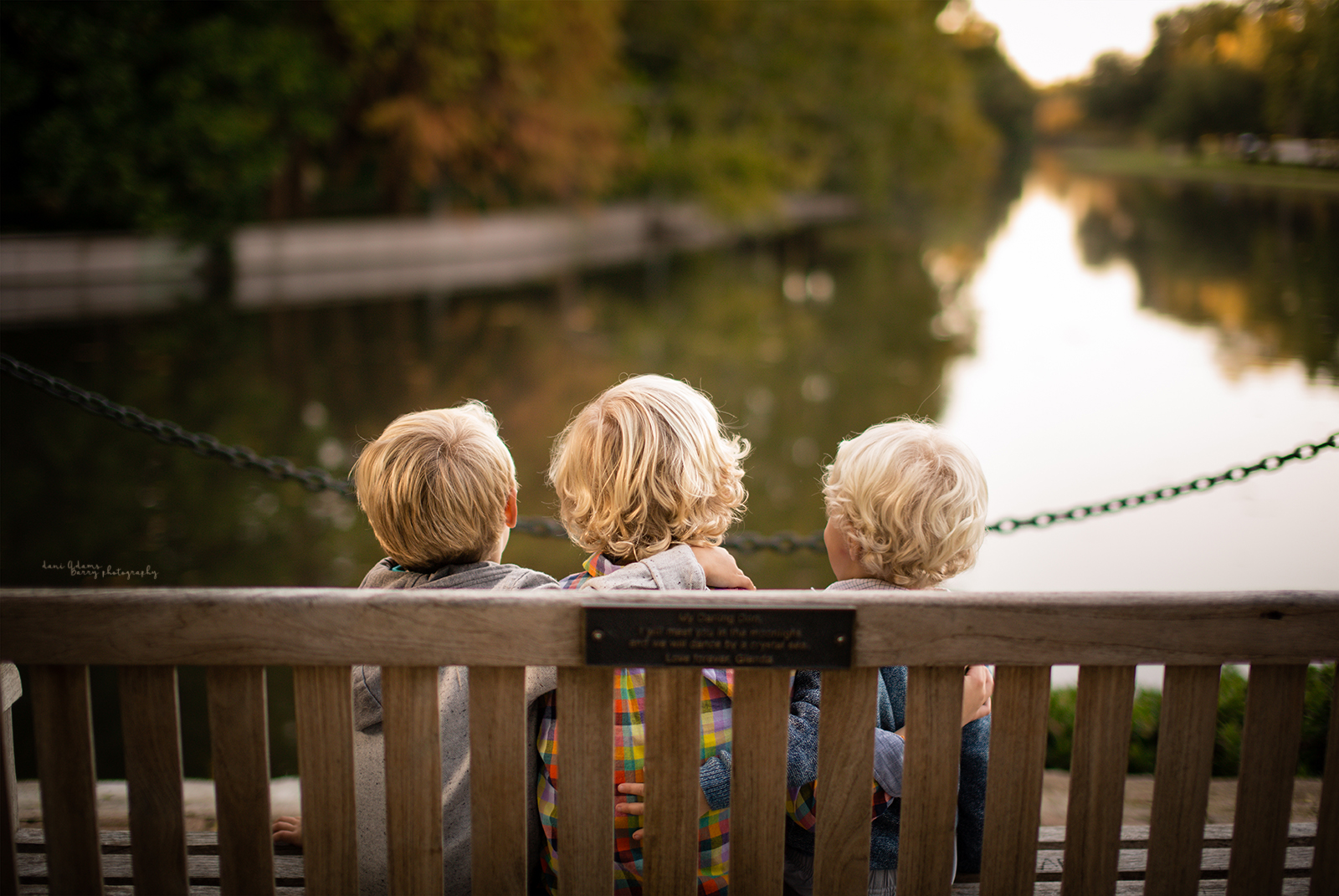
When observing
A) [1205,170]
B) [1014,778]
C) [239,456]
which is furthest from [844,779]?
[1205,170]

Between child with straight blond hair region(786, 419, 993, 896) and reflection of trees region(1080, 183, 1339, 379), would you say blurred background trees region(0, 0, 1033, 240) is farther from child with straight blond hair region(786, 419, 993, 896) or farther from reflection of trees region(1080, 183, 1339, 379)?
child with straight blond hair region(786, 419, 993, 896)

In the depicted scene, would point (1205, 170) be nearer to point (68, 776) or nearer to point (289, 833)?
point (289, 833)

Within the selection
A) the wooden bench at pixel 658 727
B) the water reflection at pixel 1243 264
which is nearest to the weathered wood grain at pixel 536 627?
the wooden bench at pixel 658 727

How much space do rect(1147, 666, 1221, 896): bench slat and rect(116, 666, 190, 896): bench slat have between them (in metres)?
1.55

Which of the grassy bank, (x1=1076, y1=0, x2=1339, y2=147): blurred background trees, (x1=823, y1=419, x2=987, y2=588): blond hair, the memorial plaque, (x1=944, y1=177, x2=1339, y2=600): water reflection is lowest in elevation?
(x1=944, y1=177, x2=1339, y2=600): water reflection

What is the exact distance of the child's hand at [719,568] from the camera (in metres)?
2.09

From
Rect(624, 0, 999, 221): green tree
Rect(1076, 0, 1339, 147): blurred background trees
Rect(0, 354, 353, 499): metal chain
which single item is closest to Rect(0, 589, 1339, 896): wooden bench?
Rect(0, 354, 353, 499): metal chain

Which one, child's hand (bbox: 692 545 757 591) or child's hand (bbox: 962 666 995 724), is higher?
child's hand (bbox: 692 545 757 591)

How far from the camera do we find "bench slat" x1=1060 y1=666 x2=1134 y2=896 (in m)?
1.77

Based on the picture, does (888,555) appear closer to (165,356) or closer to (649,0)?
(165,356)

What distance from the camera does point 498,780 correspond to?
179 centimetres

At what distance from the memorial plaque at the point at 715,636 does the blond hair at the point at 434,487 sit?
18.4 inches

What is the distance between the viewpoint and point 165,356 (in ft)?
42.9

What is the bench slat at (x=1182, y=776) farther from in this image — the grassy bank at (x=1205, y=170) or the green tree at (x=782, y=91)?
the green tree at (x=782, y=91)
